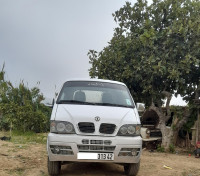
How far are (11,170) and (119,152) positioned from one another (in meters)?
2.56

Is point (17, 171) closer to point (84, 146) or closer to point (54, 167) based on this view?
point (54, 167)

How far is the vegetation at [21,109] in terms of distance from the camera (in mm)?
16375

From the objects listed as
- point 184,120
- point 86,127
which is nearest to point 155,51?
point 184,120

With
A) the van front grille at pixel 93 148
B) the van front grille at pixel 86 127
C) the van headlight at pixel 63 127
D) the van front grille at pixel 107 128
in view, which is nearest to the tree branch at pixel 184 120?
the van front grille at pixel 107 128

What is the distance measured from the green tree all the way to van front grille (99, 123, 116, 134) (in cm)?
680

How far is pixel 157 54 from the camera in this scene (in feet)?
40.0

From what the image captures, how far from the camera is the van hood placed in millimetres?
5079

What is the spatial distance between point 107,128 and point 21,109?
12453mm

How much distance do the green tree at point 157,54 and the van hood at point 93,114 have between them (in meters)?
6.47

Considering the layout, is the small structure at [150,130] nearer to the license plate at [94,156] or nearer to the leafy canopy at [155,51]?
the leafy canopy at [155,51]

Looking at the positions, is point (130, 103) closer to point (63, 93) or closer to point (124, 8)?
point (63, 93)

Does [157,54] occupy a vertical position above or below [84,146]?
above

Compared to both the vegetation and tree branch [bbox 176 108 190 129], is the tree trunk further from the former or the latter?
the vegetation

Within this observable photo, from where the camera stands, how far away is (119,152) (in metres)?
5.07
